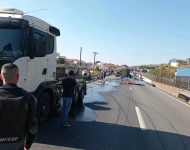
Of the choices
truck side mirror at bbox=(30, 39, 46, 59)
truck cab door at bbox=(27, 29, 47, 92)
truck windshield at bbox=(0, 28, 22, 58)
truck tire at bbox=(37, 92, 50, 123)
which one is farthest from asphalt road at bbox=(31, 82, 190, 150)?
truck windshield at bbox=(0, 28, 22, 58)

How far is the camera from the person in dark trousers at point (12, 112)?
3.75 metres

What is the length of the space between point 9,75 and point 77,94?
42.5 feet

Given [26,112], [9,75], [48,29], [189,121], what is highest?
[48,29]

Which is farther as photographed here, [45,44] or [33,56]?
[45,44]

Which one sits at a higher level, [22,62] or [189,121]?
[22,62]

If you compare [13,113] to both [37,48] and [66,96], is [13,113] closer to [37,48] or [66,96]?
[37,48]

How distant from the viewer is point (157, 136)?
10.8 meters

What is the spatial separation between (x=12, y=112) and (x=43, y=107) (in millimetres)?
7613

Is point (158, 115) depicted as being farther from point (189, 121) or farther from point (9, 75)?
point (9, 75)

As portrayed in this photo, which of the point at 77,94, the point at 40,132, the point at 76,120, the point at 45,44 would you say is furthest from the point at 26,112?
the point at 77,94

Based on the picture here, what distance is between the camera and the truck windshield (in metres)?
9.50

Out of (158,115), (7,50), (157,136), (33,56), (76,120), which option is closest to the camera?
(7,50)

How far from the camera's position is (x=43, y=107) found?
37.1 feet

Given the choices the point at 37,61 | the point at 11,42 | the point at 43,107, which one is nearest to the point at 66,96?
the point at 43,107
